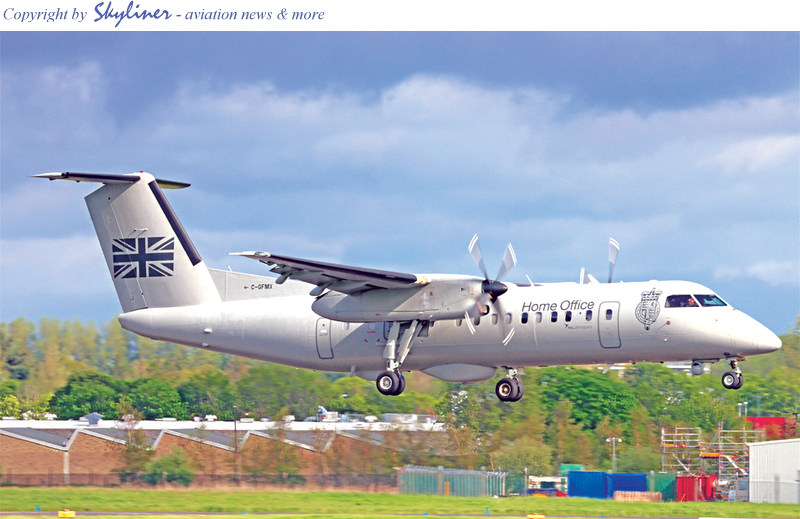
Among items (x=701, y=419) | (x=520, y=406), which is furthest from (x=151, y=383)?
(x=701, y=419)

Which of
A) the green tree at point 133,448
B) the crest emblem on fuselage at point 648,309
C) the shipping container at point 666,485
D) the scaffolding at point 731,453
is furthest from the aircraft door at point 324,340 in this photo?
the scaffolding at point 731,453

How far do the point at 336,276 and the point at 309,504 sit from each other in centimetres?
775

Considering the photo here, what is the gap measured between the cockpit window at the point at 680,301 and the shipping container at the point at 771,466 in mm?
13893

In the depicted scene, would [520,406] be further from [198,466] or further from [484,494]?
[198,466]

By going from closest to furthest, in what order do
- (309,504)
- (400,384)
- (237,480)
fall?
1. (400,384)
2. (309,504)
3. (237,480)

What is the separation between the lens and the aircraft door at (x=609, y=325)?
22547 millimetres

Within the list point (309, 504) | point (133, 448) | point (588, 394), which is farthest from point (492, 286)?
point (588, 394)

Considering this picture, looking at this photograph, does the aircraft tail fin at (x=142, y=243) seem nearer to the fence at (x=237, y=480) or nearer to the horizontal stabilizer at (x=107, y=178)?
the horizontal stabilizer at (x=107, y=178)

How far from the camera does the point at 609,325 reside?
2256cm

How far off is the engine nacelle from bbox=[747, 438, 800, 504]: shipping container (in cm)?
1590

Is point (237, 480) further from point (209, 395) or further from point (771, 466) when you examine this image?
point (771, 466)

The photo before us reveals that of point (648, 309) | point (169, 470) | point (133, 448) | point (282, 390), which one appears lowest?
point (169, 470)

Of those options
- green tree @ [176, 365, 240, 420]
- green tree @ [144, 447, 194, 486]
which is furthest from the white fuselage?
green tree @ [176, 365, 240, 420]

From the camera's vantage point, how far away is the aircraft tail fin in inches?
1069
